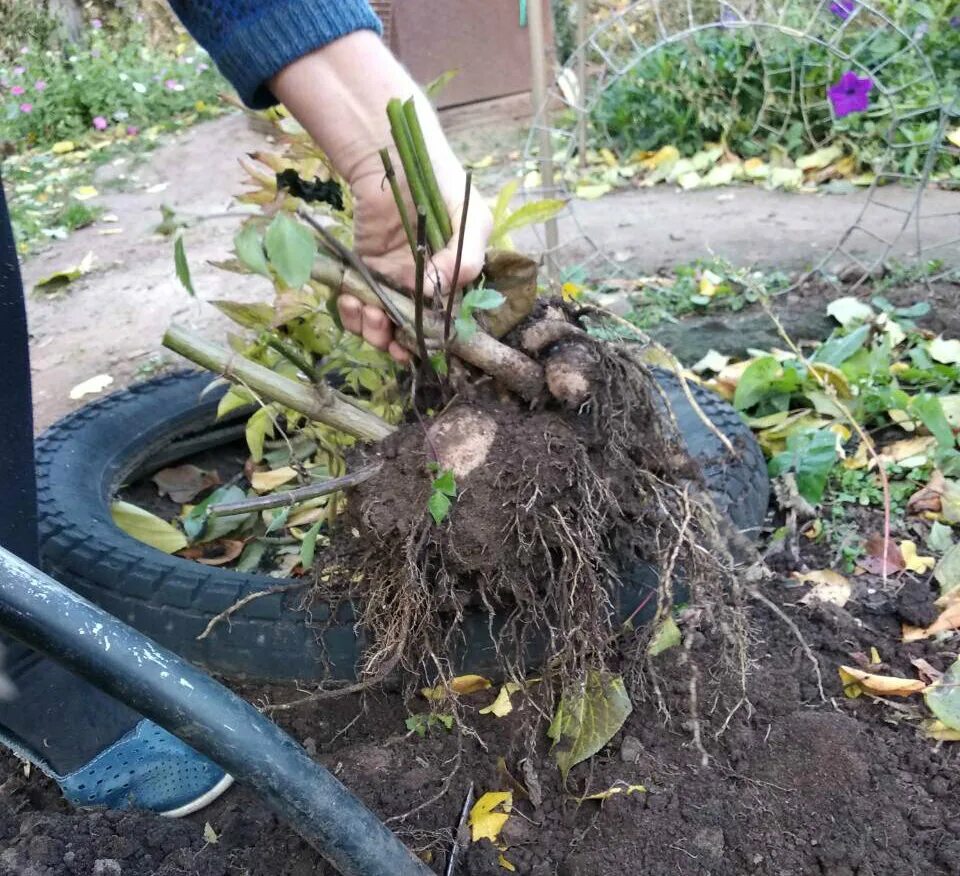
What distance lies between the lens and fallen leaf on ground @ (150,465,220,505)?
7.75 ft

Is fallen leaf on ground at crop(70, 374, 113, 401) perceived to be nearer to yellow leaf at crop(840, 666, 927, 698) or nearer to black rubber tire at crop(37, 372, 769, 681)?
black rubber tire at crop(37, 372, 769, 681)

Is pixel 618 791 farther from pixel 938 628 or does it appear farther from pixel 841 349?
pixel 841 349

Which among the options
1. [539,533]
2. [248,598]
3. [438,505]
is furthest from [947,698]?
[248,598]

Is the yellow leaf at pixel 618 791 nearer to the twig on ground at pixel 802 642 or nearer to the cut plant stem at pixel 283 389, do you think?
the twig on ground at pixel 802 642

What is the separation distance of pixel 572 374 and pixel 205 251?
128 inches

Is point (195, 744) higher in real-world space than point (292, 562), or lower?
higher

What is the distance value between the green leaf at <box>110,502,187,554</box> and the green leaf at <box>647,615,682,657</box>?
111cm

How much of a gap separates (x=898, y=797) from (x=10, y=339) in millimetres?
1457

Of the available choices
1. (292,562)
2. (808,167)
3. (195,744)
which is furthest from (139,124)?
(195,744)

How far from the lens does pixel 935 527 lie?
186 centimetres

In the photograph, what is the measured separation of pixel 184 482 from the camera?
2.39 m

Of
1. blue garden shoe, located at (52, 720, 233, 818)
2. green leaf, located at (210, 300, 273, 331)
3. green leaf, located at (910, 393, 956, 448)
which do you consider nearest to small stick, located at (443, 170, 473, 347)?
green leaf, located at (210, 300, 273, 331)

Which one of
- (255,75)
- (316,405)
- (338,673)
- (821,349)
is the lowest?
(821,349)

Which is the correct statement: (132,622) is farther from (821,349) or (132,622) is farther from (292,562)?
(821,349)
